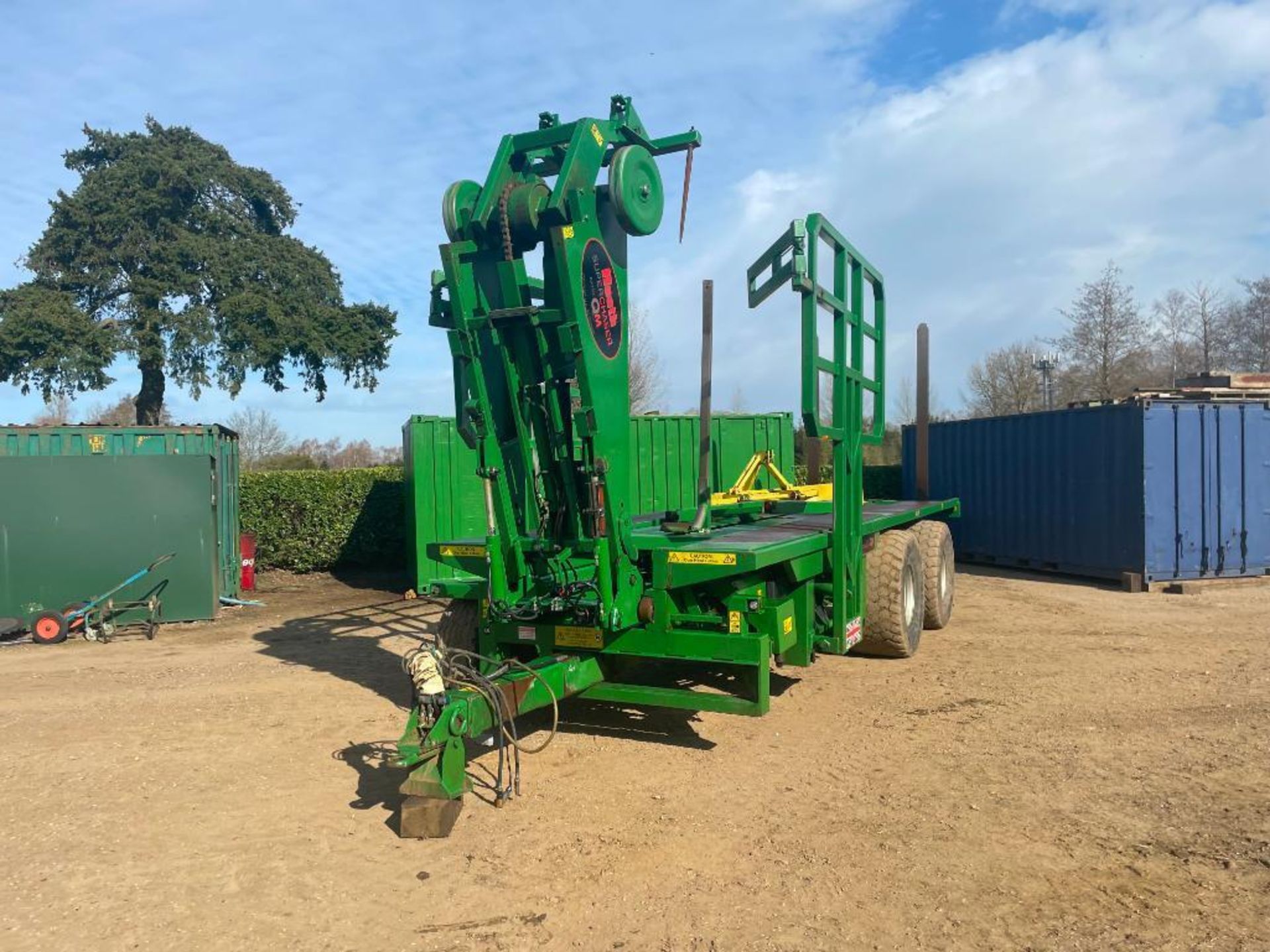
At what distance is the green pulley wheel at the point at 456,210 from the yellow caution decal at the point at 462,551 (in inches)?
78.4

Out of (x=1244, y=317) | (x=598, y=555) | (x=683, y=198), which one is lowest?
(x=598, y=555)

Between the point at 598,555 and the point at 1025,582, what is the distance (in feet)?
33.8

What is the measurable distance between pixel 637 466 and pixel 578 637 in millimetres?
8455

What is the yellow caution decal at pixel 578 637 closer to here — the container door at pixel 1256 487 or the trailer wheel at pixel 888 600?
the trailer wheel at pixel 888 600

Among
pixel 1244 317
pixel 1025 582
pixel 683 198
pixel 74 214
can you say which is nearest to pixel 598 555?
pixel 683 198

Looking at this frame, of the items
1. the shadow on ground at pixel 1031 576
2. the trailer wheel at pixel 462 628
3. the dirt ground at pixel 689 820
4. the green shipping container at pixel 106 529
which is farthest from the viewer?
the shadow on ground at pixel 1031 576

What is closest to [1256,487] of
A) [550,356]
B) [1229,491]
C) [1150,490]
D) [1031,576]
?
[1229,491]

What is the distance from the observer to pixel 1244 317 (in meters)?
34.0

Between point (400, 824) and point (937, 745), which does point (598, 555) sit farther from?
point (937, 745)

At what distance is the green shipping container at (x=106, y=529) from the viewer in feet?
34.7

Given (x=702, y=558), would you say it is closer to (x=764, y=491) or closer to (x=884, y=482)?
(x=764, y=491)

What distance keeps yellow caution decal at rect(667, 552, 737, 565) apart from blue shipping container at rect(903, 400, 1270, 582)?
9.56 m

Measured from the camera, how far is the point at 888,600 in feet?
25.5

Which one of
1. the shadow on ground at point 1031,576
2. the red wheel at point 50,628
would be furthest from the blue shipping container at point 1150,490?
the red wheel at point 50,628
